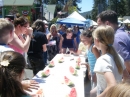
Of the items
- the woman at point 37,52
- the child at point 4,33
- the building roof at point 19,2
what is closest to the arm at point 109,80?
the child at point 4,33

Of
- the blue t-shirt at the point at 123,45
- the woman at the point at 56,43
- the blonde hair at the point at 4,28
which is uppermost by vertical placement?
the blonde hair at the point at 4,28

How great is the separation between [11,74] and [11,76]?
Answer: 0.06ft

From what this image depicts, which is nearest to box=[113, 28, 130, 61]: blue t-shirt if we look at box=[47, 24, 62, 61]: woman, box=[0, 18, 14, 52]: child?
box=[0, 18, 14, 52]: child

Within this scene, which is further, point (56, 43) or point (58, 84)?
point (56, 43)

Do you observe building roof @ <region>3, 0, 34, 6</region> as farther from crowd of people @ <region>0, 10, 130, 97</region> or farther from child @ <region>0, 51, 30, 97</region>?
child @ <region>0, 51, 30, 97</region>

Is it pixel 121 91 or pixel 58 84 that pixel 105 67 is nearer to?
pixel 58 84

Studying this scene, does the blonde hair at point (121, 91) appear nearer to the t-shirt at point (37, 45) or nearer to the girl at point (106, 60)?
the girl at point (106, 60)

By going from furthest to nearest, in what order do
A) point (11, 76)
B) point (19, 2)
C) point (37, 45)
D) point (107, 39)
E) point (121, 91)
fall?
point (19, 2) → point (37, 45) → point (107, 39) → point (11, 76) → point (121, 91)

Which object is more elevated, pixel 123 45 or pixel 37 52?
pixel 123 45

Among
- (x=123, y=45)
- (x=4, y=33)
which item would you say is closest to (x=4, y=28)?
(x=4, y=33)

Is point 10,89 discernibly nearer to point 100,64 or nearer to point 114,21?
point 100,64

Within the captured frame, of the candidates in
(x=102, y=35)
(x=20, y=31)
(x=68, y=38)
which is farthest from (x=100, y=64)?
(x=68, y=38)

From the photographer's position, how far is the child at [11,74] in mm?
1655

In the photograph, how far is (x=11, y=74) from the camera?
5.56 feet
